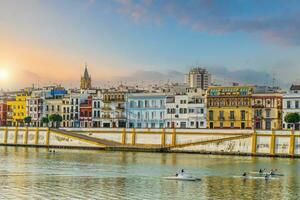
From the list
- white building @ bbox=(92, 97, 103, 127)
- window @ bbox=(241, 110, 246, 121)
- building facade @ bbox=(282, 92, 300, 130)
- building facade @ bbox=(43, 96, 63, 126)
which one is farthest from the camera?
building facade @ bbox=(43, 96, 63, 126)

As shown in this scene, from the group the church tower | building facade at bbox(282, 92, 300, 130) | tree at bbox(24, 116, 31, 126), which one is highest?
the church tower

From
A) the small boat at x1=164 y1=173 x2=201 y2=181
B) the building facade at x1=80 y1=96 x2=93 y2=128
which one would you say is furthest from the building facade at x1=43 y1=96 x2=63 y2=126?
the small boat at x1=164 y1=173 x2=201 y2=181

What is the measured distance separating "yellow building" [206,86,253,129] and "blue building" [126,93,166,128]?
943 cm

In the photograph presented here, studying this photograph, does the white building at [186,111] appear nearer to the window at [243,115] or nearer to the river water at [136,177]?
the window at [243,115]

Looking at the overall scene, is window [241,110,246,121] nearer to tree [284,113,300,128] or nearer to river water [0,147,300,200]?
tree [284,113,300,128]

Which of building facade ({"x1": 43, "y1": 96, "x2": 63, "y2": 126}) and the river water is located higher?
building facade ({"x1": 43, "y1": 96, "x2": 63, "y2": 126})

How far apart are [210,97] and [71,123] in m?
32.2

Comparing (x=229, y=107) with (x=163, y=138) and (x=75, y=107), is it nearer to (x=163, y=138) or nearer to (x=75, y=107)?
(x=163, y=138)

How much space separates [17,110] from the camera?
149m

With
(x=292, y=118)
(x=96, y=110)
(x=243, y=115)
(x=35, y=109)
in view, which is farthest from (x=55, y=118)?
(x=292, y=118)

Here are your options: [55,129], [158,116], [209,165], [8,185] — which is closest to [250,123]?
[158,116]

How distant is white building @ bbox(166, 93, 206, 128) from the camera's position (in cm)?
12094

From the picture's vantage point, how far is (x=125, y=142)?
106 metres

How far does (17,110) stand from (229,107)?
52.5 metres
